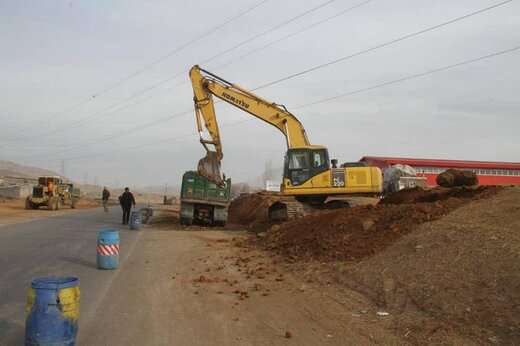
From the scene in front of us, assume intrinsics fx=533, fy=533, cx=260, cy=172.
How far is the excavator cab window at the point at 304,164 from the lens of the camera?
69.8ft

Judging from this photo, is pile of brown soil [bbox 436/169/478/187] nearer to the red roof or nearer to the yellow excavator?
the yellow excavator

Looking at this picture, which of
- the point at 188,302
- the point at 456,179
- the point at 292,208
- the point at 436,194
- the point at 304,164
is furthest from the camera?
the point at 456,179

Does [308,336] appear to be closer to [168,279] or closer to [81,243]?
[168,279]

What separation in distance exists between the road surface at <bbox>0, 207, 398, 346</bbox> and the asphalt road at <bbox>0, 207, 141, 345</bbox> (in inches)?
0.8

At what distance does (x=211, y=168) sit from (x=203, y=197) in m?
1.37

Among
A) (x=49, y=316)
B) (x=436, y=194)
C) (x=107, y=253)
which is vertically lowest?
(x=49, y=316)

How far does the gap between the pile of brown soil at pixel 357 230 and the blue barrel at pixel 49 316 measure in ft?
22.7

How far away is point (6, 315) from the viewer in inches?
301

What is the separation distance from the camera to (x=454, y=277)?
27.5 feet

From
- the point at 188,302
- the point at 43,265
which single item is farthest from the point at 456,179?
the point at 43,265

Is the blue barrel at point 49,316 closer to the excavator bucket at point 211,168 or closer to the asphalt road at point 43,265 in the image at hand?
the asphalt road at point 43,265

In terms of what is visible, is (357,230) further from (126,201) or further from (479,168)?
(479,168)

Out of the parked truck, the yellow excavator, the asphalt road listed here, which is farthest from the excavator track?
the asphalt road

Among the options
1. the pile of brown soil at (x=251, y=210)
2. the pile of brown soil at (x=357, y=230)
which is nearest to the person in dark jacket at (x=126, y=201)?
the pile of brown soil at (x=251, y=210)
